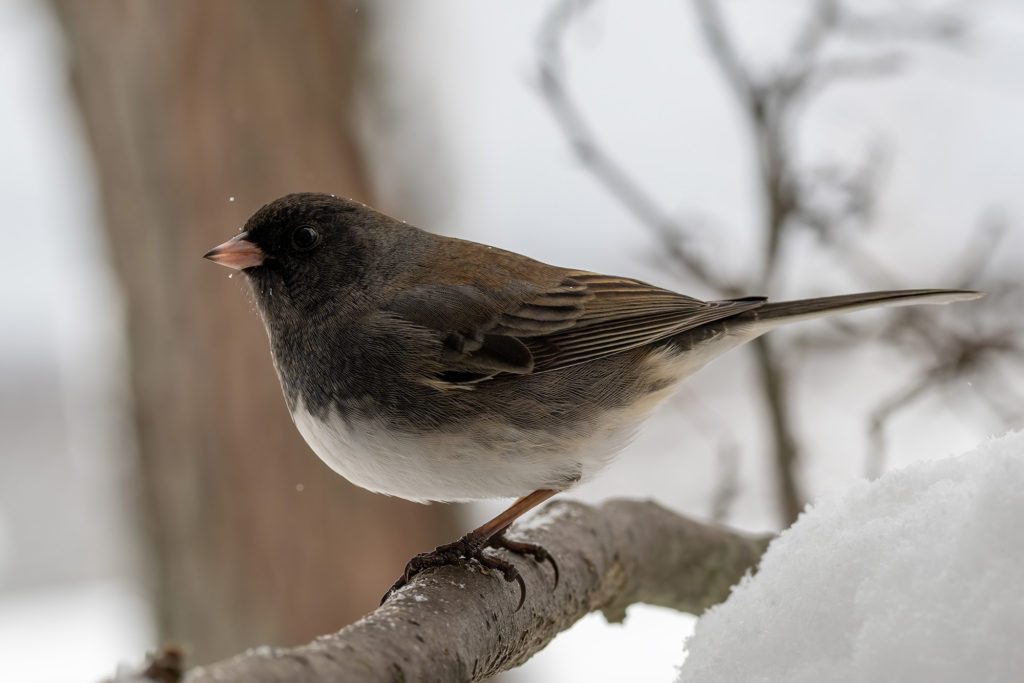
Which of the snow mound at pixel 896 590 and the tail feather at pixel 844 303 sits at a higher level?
the tail feather at pixel 844 303

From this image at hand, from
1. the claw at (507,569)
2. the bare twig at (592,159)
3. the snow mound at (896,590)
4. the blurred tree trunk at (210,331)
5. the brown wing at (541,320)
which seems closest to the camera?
the snow mound at (896,590)

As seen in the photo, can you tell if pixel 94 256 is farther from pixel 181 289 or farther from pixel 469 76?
pixel 469 76

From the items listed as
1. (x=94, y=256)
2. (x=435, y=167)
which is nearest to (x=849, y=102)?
(x=435, y=167)

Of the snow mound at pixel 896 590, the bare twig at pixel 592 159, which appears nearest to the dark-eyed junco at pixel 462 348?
the bare twig at pixel 592 159

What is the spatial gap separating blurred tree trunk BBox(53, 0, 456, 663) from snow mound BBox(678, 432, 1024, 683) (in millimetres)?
3128

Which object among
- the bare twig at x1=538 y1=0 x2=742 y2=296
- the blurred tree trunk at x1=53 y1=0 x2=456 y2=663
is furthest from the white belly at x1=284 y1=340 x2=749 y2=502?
the blurred tree trunk at x1=53 y1=0 x2=456 y2=663

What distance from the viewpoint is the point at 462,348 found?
2184 mm

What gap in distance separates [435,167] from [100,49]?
1.53 m

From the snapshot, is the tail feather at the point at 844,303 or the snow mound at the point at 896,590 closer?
the snow mound at the point at 896,590

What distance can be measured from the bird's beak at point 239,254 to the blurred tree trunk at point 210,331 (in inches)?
85.3

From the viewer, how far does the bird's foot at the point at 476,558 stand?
1.88 metres

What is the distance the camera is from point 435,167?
5.11 metres

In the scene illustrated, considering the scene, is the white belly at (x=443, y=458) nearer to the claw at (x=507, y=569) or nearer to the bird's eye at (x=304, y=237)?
the claw at (x=507, y=569)

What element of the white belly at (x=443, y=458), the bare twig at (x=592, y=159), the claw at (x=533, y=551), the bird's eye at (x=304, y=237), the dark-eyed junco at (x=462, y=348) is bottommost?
the claw at (x=533, y=551)
